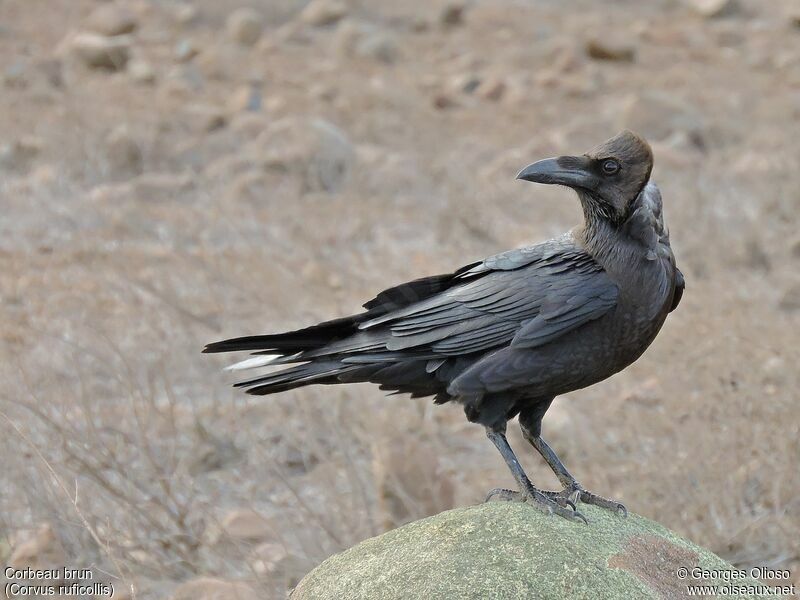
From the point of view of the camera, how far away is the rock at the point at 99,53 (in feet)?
52.3

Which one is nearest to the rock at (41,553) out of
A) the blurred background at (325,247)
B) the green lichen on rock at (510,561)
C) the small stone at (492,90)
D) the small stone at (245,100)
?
the blurred background at (325,247)

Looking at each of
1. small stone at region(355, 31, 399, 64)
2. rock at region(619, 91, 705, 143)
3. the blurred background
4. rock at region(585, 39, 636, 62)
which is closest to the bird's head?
the blurred background

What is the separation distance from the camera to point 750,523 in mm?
5223

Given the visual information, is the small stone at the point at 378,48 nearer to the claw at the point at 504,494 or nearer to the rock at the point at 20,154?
the rock at the point at 20,154

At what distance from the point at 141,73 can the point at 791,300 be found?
10064 mm

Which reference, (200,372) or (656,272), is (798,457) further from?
(200,372)

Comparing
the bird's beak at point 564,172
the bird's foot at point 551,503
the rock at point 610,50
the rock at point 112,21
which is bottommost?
the rock at point 610,50

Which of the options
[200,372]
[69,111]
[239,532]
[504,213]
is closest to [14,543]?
[239,532]

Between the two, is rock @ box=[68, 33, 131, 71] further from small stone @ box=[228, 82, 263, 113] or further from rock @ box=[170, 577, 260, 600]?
rock @ box=[170, 577, 260, 600]

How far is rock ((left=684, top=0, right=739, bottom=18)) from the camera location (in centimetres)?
2102

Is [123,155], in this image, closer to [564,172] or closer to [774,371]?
[774,371]

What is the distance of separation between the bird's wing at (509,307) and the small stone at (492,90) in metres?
12.3

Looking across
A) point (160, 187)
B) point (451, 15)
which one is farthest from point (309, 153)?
point (451, 15)

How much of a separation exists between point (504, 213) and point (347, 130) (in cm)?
400
